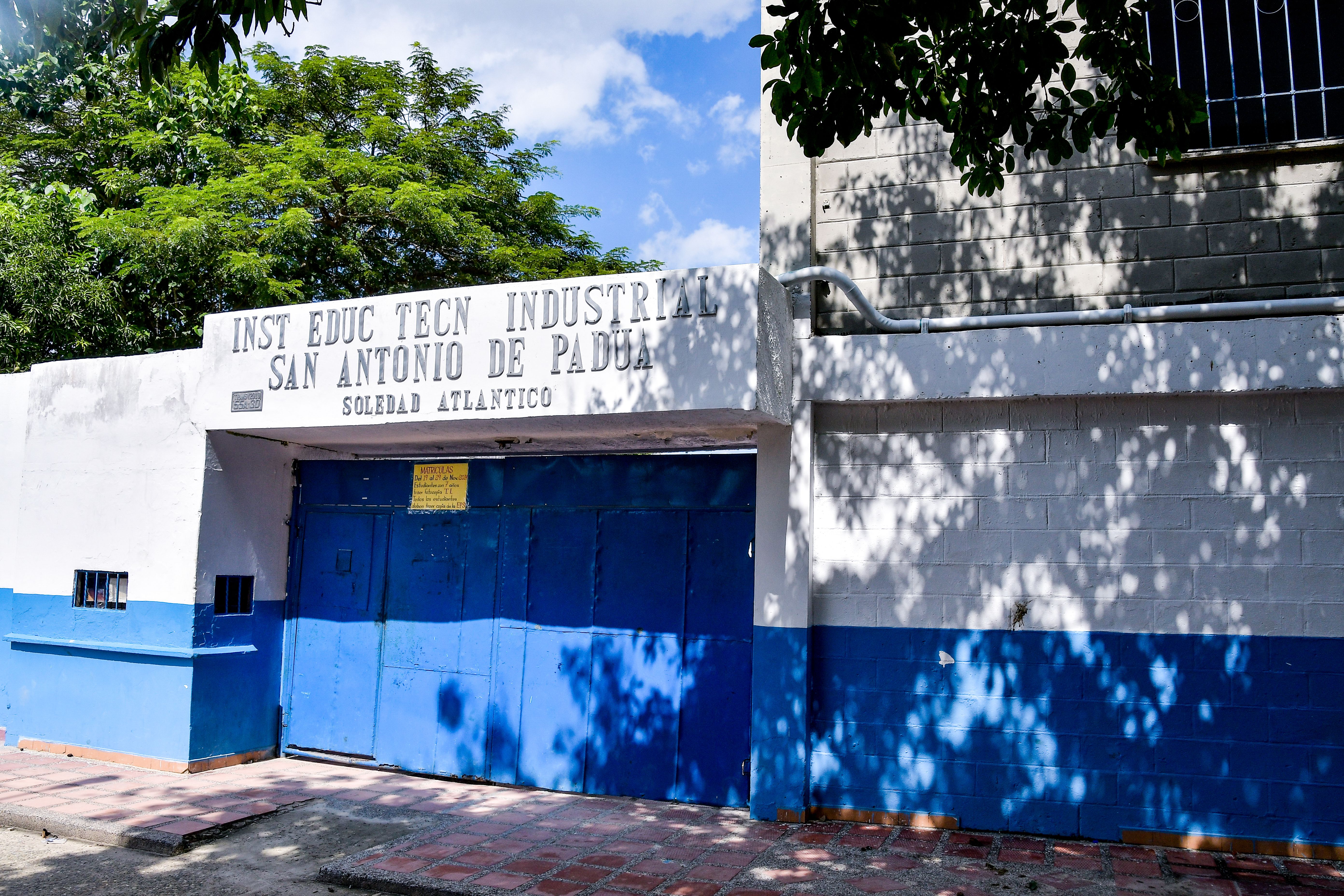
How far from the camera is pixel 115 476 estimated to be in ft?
25.7

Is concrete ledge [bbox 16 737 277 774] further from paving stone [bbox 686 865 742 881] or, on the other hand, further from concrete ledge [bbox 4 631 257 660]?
paving stone [bbox 686 865 742 881]

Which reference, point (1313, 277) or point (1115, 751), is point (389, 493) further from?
point (1313, 277)

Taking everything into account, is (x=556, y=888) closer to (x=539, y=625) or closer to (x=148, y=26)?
(x=539, y=625)

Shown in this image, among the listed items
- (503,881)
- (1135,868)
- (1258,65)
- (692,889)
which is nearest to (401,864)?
(503,881)

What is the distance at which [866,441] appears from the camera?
639 centimetres

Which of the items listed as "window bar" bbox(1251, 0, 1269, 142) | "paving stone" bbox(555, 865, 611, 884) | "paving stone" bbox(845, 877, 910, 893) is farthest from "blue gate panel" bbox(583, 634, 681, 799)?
"window bar" bbox(1251, 0, 1269, 142)

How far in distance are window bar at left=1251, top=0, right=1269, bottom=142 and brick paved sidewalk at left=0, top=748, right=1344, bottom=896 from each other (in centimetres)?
448

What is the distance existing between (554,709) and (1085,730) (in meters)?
3.55

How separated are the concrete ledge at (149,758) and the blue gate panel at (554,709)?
2351 millimetres

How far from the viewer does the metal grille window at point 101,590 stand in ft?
25.3

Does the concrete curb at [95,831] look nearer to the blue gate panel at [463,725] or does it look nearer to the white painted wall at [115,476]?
the white painted wall at [115,476]

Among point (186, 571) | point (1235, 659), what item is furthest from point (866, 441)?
point (186, 571)

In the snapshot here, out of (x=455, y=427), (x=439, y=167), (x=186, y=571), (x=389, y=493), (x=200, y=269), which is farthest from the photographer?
(x=439, y=167)

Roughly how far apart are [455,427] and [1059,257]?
4.23m
